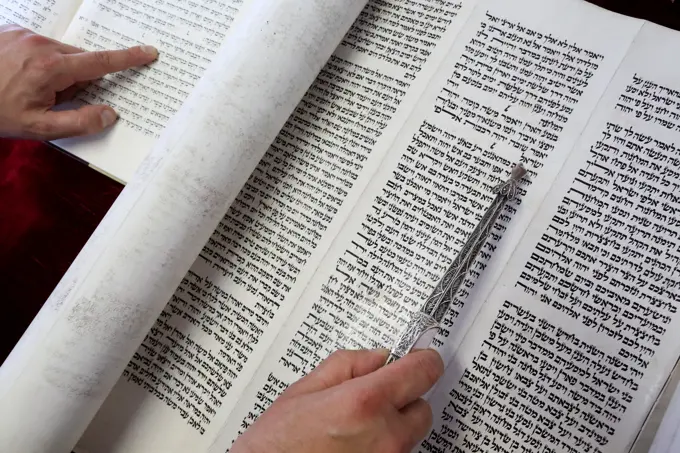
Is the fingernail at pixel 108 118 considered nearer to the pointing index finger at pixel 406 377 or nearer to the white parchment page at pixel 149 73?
the white parchment page at pixel 149 73

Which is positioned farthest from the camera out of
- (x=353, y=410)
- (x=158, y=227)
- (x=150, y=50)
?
(x=150, y=50)

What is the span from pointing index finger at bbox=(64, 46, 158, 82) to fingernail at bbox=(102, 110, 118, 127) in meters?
0.04

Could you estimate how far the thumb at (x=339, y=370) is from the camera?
0.35 m

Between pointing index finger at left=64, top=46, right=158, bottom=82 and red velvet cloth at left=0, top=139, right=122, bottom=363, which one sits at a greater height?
pointing index finger at left=64, top=46, right=158, bottom=82

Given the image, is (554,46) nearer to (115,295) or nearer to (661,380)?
(661,380)

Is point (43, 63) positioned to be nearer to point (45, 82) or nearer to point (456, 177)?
point (45, 82)

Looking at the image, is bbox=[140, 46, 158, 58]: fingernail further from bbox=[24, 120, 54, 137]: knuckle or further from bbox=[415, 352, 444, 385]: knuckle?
bbox=[415, 352, 444, 385]: knuckle

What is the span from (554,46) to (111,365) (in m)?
0.47

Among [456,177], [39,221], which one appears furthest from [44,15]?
[456,177]

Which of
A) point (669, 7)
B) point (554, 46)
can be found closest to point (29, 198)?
point (554, 46)

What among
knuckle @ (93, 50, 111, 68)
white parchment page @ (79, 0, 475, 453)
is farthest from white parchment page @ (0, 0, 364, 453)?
knuckle @ (93, 50, 111, 68)

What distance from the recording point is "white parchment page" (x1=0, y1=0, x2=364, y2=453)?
0.40 metres

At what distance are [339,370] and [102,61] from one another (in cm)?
40

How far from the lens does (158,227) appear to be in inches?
16.6
